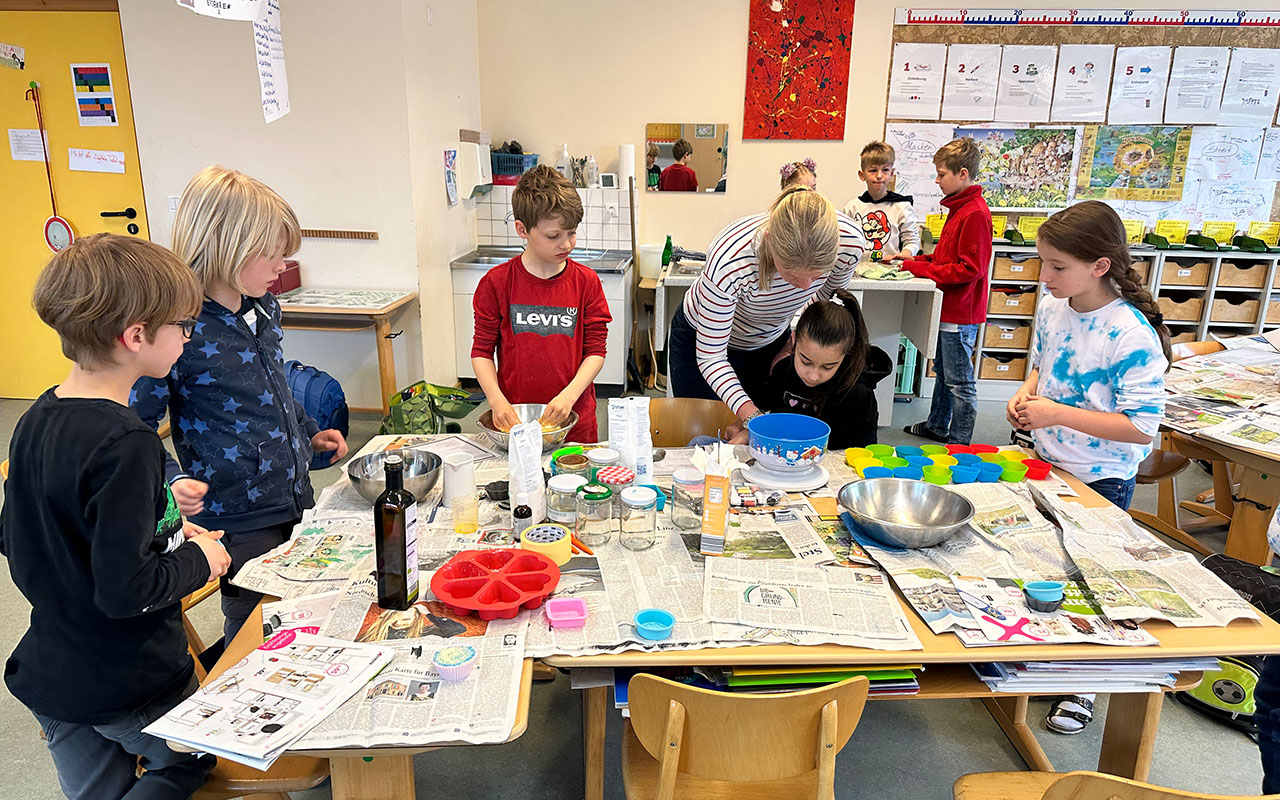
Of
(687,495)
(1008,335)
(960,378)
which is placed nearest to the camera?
(687,495)

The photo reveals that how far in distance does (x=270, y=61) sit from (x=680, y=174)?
2.98 meters

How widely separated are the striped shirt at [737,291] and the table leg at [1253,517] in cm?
144

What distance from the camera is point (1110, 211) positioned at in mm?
1832

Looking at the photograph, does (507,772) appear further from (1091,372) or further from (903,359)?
(903,359)

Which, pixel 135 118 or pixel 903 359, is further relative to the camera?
pixel 903 359

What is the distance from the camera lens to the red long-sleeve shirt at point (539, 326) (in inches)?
90.9

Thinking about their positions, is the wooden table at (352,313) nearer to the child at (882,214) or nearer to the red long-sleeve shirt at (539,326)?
the red long-sleeve shirt at (539,326)

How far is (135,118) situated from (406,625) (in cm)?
386

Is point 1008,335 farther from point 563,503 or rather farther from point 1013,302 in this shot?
point 563,503

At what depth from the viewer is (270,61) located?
8.27 feet

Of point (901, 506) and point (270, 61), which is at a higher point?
point (270, 61)

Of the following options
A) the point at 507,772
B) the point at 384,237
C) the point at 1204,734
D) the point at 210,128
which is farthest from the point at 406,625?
the point at 210,128

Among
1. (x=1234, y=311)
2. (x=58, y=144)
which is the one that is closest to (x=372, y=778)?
(x=58, y=144)

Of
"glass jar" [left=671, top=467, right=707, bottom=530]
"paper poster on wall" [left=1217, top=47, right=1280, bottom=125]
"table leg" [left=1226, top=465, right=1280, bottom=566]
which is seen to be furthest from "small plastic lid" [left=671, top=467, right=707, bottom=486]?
"paper poster on wall" [left=1217, top=47, right=1280, bottom=125]
